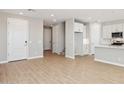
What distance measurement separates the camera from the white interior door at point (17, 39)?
19.7 feet

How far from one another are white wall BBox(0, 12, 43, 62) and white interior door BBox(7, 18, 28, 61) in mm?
230

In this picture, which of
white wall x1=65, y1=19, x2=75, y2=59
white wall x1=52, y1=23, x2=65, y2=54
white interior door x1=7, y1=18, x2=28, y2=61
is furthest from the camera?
white wall x1=52, y1=23, x2=65, y2=54

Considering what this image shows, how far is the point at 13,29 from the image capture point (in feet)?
20.0

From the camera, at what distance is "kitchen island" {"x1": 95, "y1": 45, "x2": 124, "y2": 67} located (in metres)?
5.14

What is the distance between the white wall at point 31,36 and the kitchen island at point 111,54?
3.63 m

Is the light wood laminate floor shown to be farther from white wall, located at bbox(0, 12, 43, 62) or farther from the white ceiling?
the white ceiling

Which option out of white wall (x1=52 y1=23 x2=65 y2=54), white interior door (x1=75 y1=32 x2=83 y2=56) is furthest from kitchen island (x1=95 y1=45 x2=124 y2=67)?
white wall (x1=52 y1=23 x2=65 y2=54)

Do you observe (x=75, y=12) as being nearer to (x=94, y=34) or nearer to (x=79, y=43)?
(x=79, y=43)

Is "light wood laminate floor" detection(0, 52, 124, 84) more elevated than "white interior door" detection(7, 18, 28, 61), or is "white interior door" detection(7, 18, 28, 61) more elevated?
"white interior door" detection(7, 18, 28, 61)

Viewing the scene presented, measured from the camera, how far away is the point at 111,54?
5.57 metres

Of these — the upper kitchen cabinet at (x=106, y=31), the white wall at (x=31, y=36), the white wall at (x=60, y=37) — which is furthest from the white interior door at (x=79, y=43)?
the white wall at (x=31, y=36)

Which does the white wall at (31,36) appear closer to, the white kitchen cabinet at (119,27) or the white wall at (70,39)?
the white wall at (70,39)
